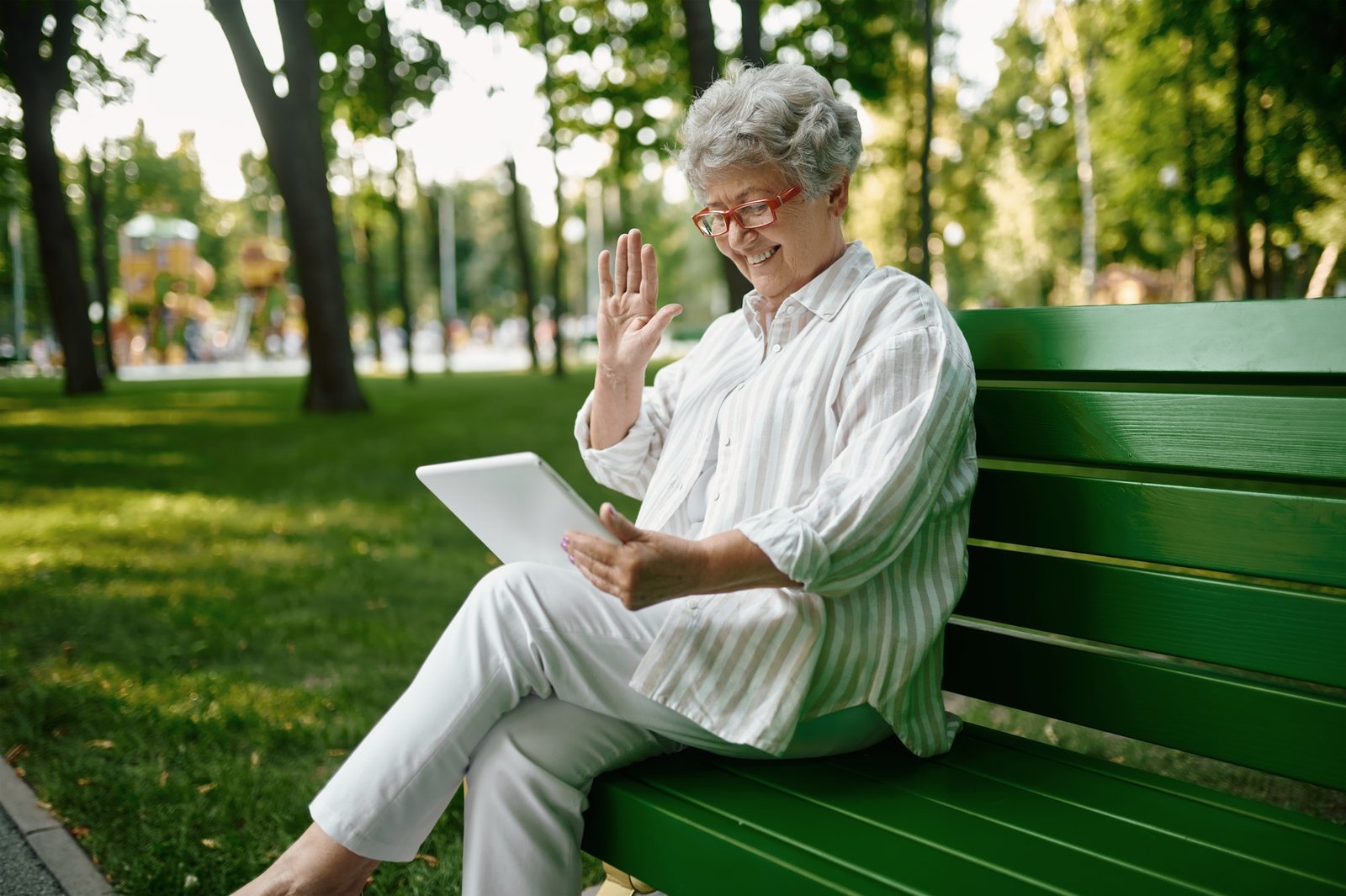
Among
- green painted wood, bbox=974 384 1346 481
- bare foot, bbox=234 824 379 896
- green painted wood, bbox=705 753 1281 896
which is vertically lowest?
bare foot, bbox=234 824 379 896

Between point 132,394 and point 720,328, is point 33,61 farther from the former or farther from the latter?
point 720,328

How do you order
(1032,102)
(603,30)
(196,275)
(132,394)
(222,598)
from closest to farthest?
(222,598) → (603,30) → (132,394) → (1032,102) → (196,275)

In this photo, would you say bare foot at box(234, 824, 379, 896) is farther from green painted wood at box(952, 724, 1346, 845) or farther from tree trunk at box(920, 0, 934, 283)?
tree trunk at box(920, 0, 934, 283)

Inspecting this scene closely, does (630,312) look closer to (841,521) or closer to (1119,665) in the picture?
(841,521)

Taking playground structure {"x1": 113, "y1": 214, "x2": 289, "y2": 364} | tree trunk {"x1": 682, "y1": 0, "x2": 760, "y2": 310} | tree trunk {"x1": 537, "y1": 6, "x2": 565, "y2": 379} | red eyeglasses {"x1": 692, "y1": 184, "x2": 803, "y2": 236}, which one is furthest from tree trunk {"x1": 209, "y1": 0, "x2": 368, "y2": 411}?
playground structure {"x1": 113, "y1": 214, "x2": 289, "y2": 364}

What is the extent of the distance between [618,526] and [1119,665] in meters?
0.98

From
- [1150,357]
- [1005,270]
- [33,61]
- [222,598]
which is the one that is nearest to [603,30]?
[33,61]

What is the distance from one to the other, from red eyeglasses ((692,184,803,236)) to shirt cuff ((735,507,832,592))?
0.70 meters

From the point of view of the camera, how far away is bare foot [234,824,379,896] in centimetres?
196

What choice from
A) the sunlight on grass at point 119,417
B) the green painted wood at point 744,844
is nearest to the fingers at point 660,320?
the green painted wood at point 744,844

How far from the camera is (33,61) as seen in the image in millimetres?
17688

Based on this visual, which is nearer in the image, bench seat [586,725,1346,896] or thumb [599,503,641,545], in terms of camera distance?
bench seat [586,725,1346,896]

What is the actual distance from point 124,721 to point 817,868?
9.64 ft

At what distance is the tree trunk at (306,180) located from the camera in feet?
43.7
